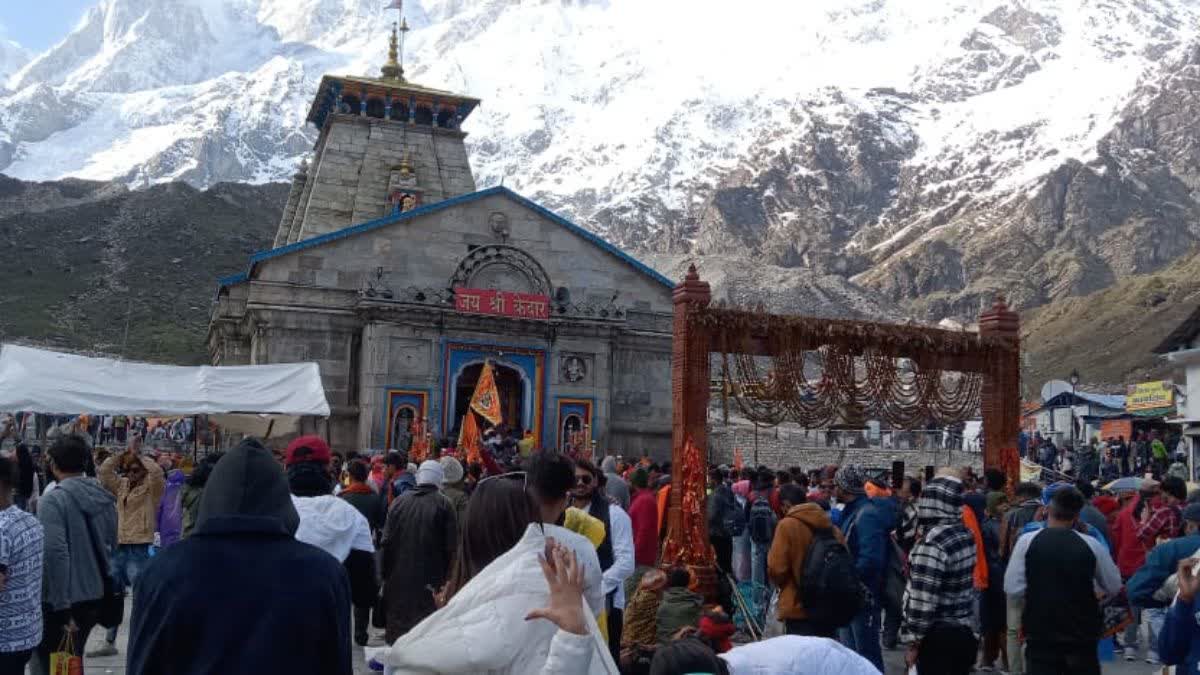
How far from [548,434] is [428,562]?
2220 cm

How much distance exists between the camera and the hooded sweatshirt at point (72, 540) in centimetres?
648

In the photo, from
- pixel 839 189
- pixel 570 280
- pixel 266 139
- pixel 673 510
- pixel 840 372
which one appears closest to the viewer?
pixel 673 510

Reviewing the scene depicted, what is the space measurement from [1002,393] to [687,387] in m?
4.25

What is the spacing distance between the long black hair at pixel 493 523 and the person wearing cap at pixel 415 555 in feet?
9.07

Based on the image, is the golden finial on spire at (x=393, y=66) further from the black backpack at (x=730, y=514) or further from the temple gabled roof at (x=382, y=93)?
the black backpack at (x=730, y=514)

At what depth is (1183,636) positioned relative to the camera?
18.7 ft

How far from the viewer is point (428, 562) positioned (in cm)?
680

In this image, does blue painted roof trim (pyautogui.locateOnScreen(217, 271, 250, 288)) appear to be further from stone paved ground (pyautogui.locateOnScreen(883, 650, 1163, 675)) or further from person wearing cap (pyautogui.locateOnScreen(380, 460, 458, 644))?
person wearing cap (pyautogui.locateOnScreen(380, 460, 458, 644))

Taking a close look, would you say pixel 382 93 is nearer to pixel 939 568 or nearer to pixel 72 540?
pixel 72 540

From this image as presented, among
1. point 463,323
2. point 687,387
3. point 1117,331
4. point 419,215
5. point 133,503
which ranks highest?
point 1117,331

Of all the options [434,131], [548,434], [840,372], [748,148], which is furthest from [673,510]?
[748,148]

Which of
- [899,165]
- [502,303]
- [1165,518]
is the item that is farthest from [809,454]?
[899,165]

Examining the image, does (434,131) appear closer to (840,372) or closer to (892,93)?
(840,372)

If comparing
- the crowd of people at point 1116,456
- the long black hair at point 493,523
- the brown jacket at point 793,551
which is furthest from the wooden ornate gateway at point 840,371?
the crowd of people at point 1116,456
